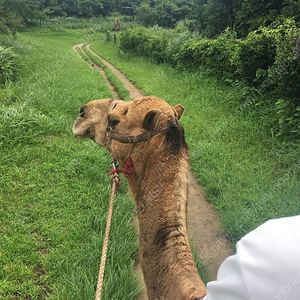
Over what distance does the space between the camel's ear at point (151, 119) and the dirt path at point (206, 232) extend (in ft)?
5.72

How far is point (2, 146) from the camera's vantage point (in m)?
4.00

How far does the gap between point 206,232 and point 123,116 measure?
6.97 ft

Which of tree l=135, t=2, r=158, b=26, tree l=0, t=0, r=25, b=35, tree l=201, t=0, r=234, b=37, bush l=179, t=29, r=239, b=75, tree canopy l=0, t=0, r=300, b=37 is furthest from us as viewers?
tree l=135, t=2, r=158, b=26

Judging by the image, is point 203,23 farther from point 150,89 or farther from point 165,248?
point 165,248

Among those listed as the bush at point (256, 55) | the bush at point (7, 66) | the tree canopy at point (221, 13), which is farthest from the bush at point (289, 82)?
the bush at point (7, 66)

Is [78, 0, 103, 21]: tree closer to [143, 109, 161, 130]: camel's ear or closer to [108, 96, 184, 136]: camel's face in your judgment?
[108, 96, 184, 136]: camel's face

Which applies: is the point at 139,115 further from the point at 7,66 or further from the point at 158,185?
the point at 7,66

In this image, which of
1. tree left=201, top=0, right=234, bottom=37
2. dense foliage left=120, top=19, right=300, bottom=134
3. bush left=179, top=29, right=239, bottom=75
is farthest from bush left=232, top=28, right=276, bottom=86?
tree left=201, top=0, right=234, bottom=37

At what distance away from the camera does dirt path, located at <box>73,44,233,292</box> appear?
2771mm

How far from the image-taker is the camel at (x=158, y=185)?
1.32m

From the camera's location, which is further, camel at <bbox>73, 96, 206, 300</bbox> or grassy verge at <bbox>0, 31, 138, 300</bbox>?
grassy verge at <bbox>0, 31, 138, 300</bbox>

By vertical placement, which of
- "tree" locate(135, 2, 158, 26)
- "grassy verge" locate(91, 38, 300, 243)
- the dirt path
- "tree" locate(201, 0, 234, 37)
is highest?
"tree" locate(135, 2, 158, 26)

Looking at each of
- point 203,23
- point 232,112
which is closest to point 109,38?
point 203,23

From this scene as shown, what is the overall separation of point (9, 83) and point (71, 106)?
1951mm
